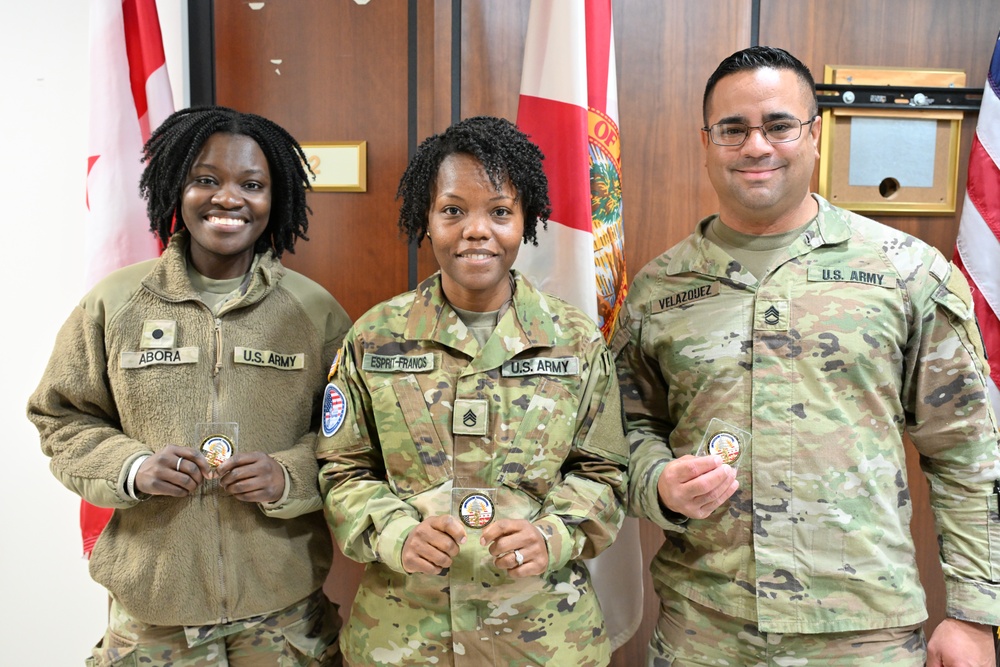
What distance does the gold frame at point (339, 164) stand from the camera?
2.43 meters

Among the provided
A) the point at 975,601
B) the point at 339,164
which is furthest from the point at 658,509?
the point at 339,164

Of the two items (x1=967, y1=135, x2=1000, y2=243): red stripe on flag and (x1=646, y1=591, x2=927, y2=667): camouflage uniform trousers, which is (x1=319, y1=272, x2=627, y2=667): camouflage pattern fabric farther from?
(x1=967, y1=135, x2=1000, y2=243): red stripe on flag

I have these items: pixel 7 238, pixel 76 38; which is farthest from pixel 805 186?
pixel 7 238

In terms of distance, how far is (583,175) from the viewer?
207cm

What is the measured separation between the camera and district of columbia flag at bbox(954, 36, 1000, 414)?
2.20m

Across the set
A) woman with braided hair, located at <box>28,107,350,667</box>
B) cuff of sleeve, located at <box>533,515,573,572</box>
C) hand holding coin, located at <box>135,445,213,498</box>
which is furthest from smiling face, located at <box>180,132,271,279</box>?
cuff of sleeve, located at <box>533,515,573,572</box>

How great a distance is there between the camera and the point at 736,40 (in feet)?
7.86

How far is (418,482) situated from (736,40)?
71.3 inches

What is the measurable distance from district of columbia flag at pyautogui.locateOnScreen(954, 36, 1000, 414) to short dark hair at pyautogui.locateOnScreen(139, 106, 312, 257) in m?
2.03

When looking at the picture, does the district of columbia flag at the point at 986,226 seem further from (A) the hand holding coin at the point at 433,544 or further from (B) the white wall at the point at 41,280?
(B) the white wall at the point at 41,280

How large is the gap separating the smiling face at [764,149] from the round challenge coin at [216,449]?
1.23 m

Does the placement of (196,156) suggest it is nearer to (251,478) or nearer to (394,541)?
(251,478)

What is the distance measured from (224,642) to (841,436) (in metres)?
1.47

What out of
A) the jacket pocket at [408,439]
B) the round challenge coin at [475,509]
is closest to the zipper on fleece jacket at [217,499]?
the jacket pocket at [408,439]
